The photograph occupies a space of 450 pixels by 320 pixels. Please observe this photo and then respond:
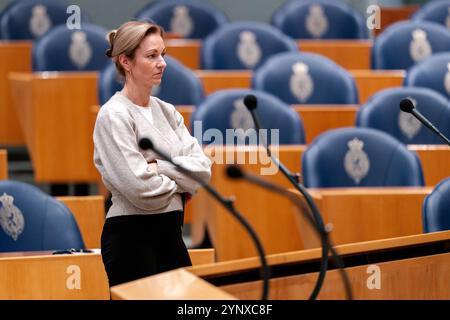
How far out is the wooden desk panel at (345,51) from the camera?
2795 mm

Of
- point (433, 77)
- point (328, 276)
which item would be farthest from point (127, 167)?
point (433, 77)

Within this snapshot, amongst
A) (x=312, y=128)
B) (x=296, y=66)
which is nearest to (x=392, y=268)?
(x=312, y=128)

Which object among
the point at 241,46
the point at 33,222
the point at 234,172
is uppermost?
the point at 234,172

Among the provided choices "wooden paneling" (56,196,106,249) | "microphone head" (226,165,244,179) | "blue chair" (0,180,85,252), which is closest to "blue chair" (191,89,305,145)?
"wooden paneling" (56,196,106,249)

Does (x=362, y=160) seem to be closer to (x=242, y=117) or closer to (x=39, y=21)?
(x=242, y=117)

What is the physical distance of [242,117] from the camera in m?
2.09

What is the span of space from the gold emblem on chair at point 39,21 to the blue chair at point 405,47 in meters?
0.85

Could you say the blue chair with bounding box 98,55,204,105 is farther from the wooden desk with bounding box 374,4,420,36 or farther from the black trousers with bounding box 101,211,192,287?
the wooden desk with bounding box 374,4,420,36

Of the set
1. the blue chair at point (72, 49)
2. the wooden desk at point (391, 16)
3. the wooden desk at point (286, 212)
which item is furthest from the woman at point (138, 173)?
the wooden desk at point (391, 16)

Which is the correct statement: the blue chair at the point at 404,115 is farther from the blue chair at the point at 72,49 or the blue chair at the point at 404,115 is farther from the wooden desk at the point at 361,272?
the wooden desk at the point at 361,272

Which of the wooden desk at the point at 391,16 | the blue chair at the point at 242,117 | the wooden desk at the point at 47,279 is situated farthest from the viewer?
the wooden desk at the point at 391,16

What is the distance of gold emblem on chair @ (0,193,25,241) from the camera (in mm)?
1426

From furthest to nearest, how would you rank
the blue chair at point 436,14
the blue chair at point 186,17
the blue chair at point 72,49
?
the blue chair at point 436,14, the blue chair at point 186,17, the blue chair at point 72,49

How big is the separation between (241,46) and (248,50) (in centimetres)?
2
